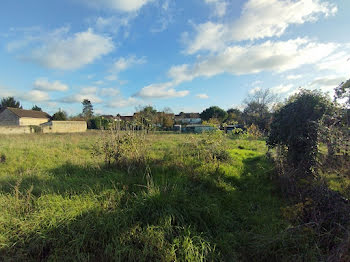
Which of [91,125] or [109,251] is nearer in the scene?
[109,251]

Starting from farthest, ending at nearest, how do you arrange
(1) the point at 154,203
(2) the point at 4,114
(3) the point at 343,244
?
1. (2) the point at 4,114
2. (1) the point at 154,203
3. (3) the point at 343,244

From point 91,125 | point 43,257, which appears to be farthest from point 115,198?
point 91,125

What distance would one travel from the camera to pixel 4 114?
34312 millimetres

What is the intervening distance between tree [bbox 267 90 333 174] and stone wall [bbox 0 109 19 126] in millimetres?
43205

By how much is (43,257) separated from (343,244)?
382cm

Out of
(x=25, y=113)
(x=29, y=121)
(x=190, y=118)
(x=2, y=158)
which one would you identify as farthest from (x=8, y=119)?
(x=190, y=118)

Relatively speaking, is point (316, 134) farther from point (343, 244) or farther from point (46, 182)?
point (46, 182)

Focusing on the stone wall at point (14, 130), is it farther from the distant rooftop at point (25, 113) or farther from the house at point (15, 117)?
the distant rooftop at point (25, 113)

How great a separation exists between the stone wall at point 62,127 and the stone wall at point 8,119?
10.5 meters

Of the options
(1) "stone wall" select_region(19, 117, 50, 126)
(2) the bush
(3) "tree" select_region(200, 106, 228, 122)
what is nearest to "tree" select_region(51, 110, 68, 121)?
(1) "stone wall" select_region(19, 117, 50, 126)

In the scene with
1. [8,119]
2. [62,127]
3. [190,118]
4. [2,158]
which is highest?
[190,118]

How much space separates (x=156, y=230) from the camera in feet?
8.71

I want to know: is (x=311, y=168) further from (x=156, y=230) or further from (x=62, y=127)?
(x=62, y=127)

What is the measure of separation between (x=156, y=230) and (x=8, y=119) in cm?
4509
